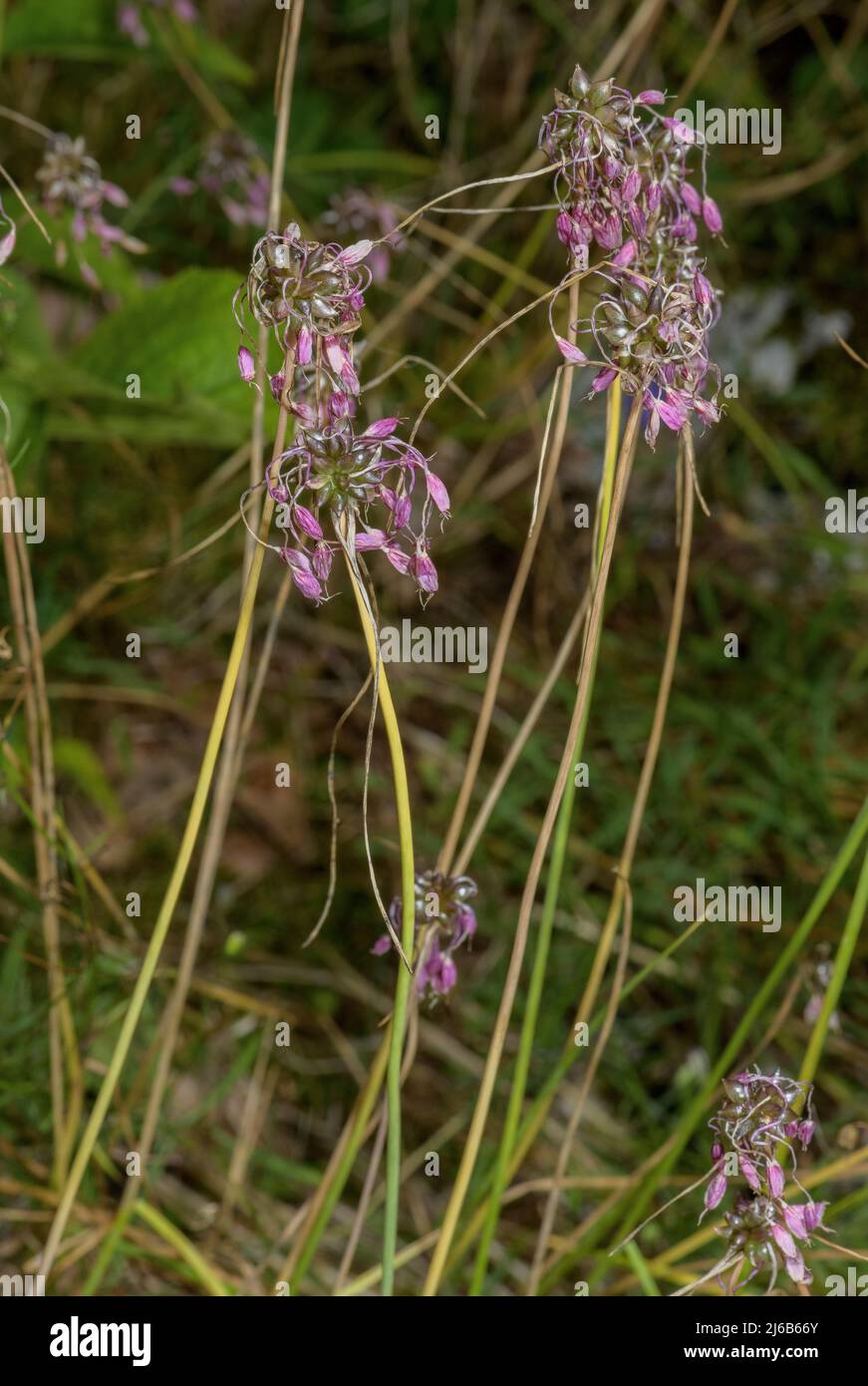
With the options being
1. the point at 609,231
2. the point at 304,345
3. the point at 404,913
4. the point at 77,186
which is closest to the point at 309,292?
the point at 304,345

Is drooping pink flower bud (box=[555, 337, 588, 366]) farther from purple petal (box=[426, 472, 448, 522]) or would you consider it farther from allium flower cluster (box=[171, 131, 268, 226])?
allium flower cluster (box=[171, 131, 268, 226])

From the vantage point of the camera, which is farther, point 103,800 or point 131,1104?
point 103,800

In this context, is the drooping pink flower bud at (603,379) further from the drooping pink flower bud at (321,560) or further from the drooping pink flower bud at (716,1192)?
the drooping pink flower bud at (716,1192)

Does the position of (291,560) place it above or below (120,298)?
below

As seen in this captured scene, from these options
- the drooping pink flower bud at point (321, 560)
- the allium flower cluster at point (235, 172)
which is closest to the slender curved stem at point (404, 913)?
the drooping pink flower bud at point (321, 560)
